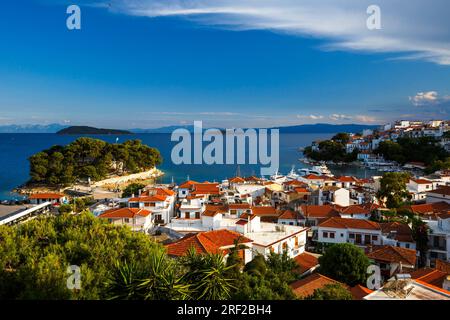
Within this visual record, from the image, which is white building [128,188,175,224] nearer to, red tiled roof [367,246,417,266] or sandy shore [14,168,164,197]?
red tiled roof [367,246,417,266]

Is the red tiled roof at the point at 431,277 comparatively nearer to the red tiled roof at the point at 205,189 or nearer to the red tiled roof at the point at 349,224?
the red tiled roof at the point at 349,224

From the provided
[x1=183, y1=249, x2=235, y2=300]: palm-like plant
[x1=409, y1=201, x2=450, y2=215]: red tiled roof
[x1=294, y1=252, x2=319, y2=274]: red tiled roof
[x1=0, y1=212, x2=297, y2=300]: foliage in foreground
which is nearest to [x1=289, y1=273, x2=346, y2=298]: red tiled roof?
[x1=0, y1=212, x2=297, y2=300]: foliage in foreground

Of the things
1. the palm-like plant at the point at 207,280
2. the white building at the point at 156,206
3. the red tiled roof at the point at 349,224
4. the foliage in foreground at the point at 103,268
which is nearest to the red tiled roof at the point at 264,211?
the red tiled roof at the point at 349,224

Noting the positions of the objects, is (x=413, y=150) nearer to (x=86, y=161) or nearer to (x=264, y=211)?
(x=264, y=211)

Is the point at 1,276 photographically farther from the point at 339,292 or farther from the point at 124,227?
the point at 339,292
